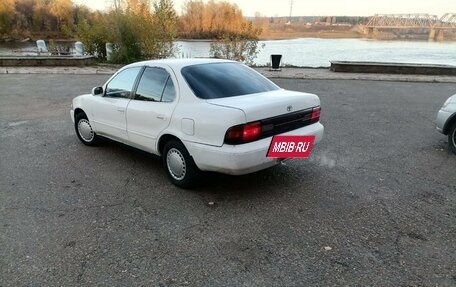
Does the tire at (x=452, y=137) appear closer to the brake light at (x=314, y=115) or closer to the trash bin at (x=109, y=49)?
the brake light at (x=314, y=115)

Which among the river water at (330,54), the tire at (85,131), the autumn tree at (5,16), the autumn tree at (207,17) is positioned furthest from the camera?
the autumn tree at (5,16)

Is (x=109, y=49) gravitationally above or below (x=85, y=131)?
above

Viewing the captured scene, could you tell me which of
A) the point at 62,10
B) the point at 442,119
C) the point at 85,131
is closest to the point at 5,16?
the point at 62,10

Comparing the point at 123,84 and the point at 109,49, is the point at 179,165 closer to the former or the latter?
the point at 123,84

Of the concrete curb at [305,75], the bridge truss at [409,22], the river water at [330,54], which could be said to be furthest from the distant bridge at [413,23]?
the concrete curb at [305,75]

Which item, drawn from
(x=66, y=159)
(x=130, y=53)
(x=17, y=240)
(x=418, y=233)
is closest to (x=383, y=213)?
(x=418, y=233)

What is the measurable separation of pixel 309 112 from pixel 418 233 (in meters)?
1.74

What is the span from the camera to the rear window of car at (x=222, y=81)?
4.06 metres

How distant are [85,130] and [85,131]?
0.06ft

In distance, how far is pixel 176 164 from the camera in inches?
164

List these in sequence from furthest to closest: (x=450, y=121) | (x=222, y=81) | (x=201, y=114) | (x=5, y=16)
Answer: (x=5, y=16) → (x=450, y=121) → (x=222, y=81) → (x=201, y=114)

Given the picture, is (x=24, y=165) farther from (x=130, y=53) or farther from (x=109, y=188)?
(x=130, y=53)

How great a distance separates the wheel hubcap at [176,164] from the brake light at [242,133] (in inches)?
30.2

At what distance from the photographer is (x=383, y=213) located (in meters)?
3.65
